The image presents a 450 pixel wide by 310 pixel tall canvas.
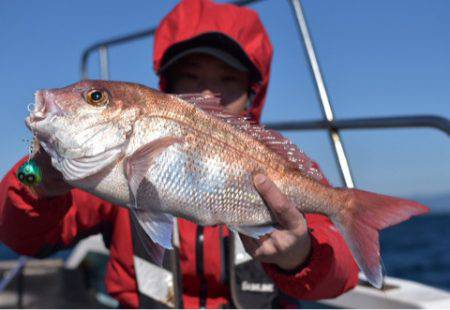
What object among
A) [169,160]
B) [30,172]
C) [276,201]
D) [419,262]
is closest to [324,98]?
[276,201]

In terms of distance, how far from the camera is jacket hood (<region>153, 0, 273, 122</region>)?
2.92 m

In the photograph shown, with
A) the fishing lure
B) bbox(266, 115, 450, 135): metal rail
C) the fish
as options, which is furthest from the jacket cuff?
the fishing lure

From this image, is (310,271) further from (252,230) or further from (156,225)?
(156,225)

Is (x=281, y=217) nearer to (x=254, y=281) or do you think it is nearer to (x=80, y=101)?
(x=80, y=101)

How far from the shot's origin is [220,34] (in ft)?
9.62

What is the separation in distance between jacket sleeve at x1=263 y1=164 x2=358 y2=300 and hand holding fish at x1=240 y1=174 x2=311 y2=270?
0.17 feet

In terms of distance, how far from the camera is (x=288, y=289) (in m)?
2.27

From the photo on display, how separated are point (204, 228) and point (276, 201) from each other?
1130mm

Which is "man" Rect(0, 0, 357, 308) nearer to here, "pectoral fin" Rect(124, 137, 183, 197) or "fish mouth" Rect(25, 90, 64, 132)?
"fish mouth" Rect(25, 90, 64, 132)

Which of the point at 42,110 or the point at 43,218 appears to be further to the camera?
the point at 43,218

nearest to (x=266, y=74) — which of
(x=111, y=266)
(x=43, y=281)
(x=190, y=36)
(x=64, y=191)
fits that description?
(x=190, y=36)

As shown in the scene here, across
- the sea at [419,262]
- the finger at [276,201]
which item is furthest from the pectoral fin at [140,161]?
the sea at [419,262]

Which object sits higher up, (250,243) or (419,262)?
(250,243)

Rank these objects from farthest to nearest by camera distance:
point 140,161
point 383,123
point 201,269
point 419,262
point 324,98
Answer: point 419,262, point 324,98, point 201,269, point 383,123, point 140,161
